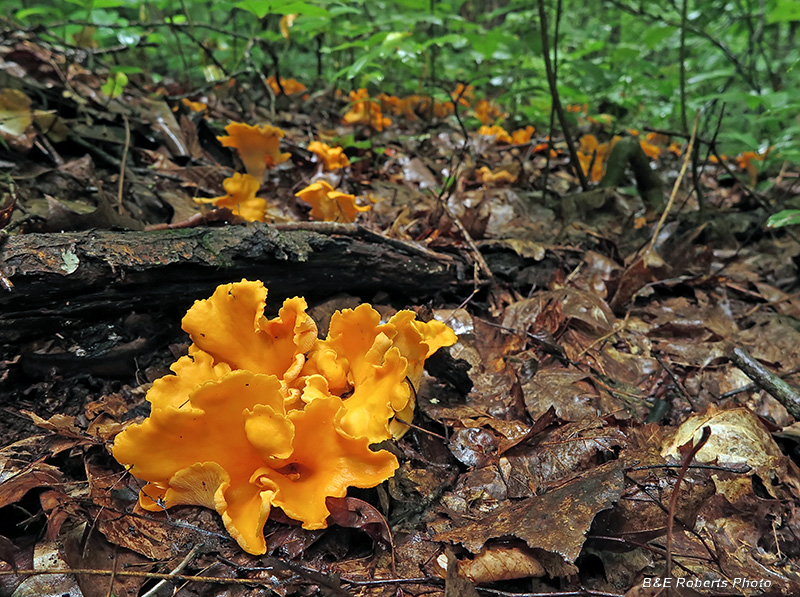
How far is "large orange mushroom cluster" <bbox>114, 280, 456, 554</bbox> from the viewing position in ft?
5.04

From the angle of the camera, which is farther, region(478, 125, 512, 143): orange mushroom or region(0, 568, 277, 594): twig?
region(478, 125, 512, 143): orange mushroom

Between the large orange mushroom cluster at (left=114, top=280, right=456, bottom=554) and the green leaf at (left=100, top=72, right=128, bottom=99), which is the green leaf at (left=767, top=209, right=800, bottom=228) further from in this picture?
the green leaf at (left=100, top=72, right=128, bottom=99)

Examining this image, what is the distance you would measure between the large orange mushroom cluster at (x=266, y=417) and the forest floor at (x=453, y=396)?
5.3 inches

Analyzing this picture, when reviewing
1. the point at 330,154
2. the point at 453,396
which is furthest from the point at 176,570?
the point at 330,154

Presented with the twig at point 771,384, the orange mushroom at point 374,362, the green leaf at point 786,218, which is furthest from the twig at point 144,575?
the green leaf at point 786,218

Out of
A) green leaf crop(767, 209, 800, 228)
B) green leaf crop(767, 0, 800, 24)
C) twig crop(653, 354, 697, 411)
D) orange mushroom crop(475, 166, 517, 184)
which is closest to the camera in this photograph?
twig crop(653, 354, 697, 411)

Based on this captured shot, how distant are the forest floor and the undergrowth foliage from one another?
1.14 m

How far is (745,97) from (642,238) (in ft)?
4.20

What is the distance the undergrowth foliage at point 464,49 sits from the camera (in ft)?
13.9

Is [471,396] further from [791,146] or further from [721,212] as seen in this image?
[791,146]

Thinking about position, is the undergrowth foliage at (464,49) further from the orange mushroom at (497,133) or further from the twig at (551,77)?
the orange mushroom at (497,133)

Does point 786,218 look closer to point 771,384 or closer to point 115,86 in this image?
point 771,384

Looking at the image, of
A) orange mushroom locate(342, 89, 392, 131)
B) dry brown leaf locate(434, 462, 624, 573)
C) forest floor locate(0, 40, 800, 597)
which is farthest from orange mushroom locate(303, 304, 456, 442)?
orange mushroom locate(342, 89, 392, 131)

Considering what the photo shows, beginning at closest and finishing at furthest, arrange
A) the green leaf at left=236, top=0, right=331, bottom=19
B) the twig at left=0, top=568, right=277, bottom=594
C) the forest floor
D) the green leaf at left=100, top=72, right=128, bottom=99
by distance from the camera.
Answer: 1. the twig at left=0, top=568, right=277, bottom=594
2. the forest floor
3. the green leaf at left=236, top=0, right=331, bottom=19
4. the green leaf at left=100, top=72, right=128, bottom=99
